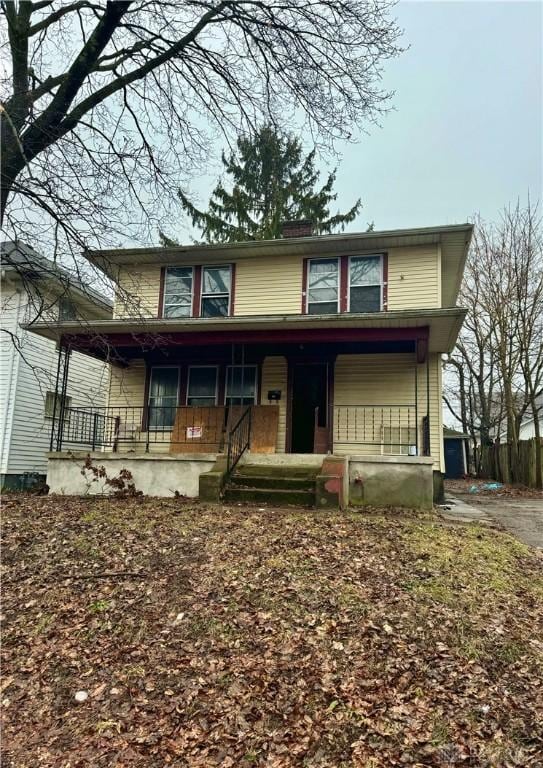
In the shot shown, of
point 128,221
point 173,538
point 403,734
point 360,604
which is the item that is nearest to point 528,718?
point 403,734

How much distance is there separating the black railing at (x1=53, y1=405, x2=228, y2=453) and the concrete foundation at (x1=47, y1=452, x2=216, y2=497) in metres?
0.84

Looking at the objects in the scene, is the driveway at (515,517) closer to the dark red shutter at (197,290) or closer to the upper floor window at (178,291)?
the dark red shutter at (197,290)

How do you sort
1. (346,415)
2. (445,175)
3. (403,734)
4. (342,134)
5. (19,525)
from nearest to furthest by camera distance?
1. (403,734)
2. (19,525)
3. (342,134)
4. (346,415)
5. (445,175)

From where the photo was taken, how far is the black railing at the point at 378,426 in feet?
34.5

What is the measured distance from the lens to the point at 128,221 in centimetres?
710

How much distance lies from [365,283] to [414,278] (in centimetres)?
109

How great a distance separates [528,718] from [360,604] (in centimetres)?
154

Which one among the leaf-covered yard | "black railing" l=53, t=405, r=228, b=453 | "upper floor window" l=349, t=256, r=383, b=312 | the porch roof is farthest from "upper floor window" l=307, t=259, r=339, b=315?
the leaf-covered yard

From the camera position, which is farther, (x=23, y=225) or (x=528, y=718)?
(x=23, y=225)

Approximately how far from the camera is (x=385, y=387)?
10.9m

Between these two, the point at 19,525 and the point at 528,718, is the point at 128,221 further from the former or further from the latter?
the point at 528,718

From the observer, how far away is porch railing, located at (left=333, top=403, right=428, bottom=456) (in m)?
10.5

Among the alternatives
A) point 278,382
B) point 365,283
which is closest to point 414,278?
point 365,283

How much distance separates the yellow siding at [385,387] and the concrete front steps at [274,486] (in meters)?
2.13
